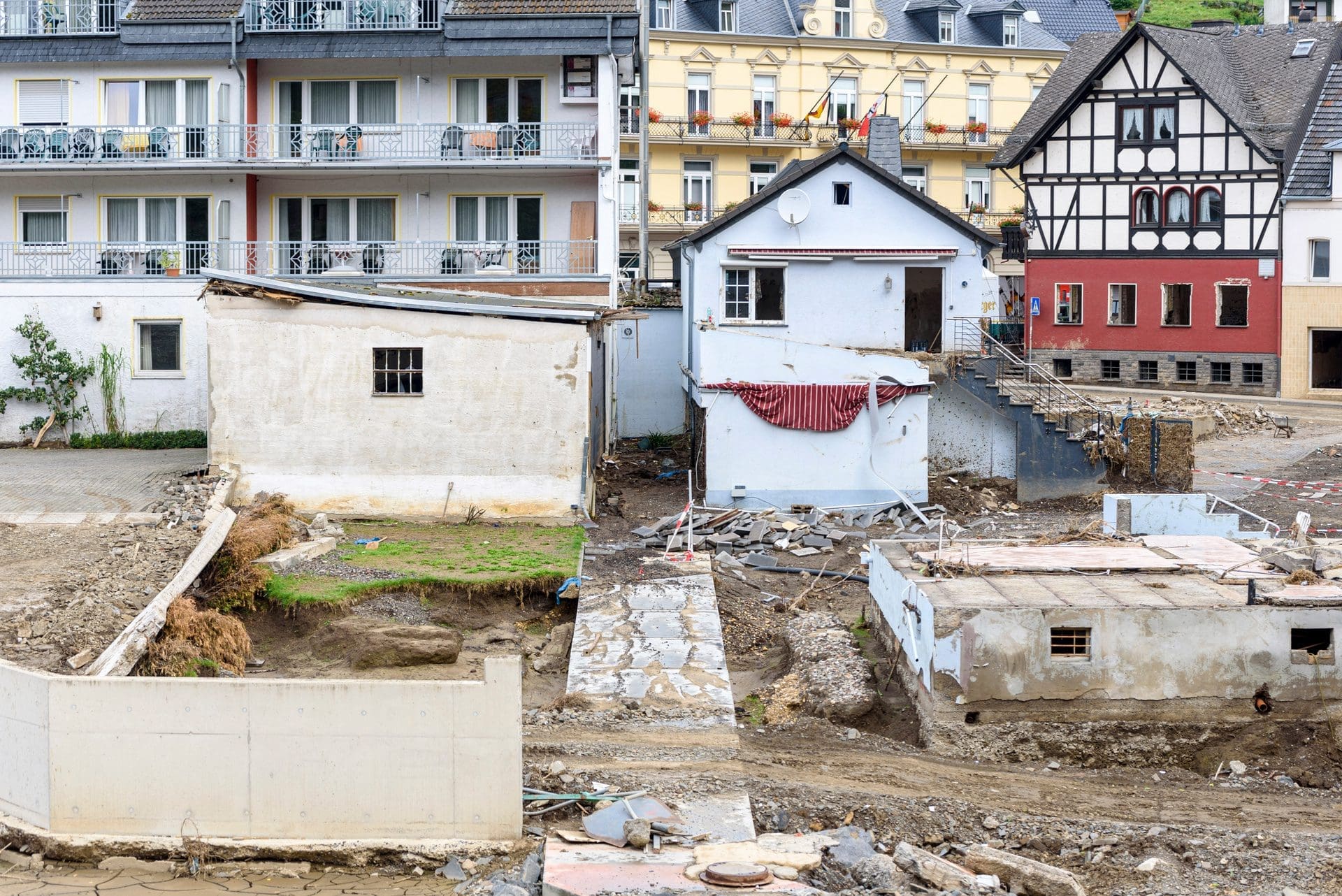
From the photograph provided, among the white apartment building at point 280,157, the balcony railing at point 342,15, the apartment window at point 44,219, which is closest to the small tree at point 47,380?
the white apartment building at point 280,157

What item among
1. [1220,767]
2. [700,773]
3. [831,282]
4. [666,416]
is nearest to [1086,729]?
[1220,767]

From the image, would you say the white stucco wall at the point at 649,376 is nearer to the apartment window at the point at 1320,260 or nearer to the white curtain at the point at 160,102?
the white curtain at the point at 160,102

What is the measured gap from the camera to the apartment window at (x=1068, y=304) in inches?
1769

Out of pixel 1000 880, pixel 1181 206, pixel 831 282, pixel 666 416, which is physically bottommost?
pixel 1000 880

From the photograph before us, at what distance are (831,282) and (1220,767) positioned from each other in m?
15.2

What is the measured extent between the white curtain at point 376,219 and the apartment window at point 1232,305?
23303 mm

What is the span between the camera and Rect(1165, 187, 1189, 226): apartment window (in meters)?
42.9

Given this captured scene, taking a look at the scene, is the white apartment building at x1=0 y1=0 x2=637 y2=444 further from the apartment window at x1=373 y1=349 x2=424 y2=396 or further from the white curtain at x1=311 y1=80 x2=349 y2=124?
the apartment window at x1=373 y1=349 x2=424 y2=396

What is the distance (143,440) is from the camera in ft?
103

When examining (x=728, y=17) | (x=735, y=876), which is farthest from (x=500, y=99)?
(x=735, y=876)

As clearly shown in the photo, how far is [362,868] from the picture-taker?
13.0 meters

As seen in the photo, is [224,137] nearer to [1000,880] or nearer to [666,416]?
[666,416]

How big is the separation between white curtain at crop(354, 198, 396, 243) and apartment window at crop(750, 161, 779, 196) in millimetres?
22105

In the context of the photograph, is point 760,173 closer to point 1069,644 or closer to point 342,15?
point 342,15
